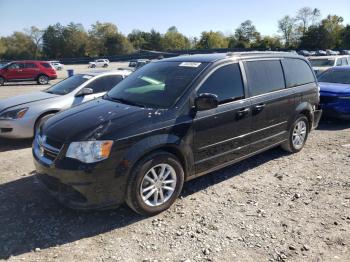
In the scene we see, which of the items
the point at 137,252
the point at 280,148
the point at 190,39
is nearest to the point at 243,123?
the point at 280,148

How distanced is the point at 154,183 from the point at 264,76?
2.55 m

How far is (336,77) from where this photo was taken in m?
9.77

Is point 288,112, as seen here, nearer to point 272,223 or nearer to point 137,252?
point 272,223

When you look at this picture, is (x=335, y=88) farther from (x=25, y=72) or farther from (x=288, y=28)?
(x=288, y=28)

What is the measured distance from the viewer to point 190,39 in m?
133

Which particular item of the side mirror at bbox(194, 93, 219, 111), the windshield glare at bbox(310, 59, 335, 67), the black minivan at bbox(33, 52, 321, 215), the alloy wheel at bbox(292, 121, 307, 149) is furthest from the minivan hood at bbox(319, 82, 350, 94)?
the windshield glare at bbox(310, 59, 335, 67)

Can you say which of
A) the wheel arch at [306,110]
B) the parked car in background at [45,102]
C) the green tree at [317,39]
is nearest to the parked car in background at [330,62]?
the wheel arch at [306,110]

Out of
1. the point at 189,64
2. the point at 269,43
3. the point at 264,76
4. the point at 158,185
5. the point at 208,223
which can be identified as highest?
the point at 269,43

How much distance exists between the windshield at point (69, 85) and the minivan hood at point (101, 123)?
3.25m

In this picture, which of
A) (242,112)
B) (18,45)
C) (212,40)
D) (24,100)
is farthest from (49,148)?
(212,40)

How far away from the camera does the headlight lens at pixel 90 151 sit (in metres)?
3.61

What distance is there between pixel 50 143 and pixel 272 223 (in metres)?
2.65

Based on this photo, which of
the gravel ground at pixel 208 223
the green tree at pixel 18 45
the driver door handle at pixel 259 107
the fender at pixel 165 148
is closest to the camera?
the gravel ground at pixel 208 223

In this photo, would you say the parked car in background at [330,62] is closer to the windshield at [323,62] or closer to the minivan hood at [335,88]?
the windshield at [323,62]
